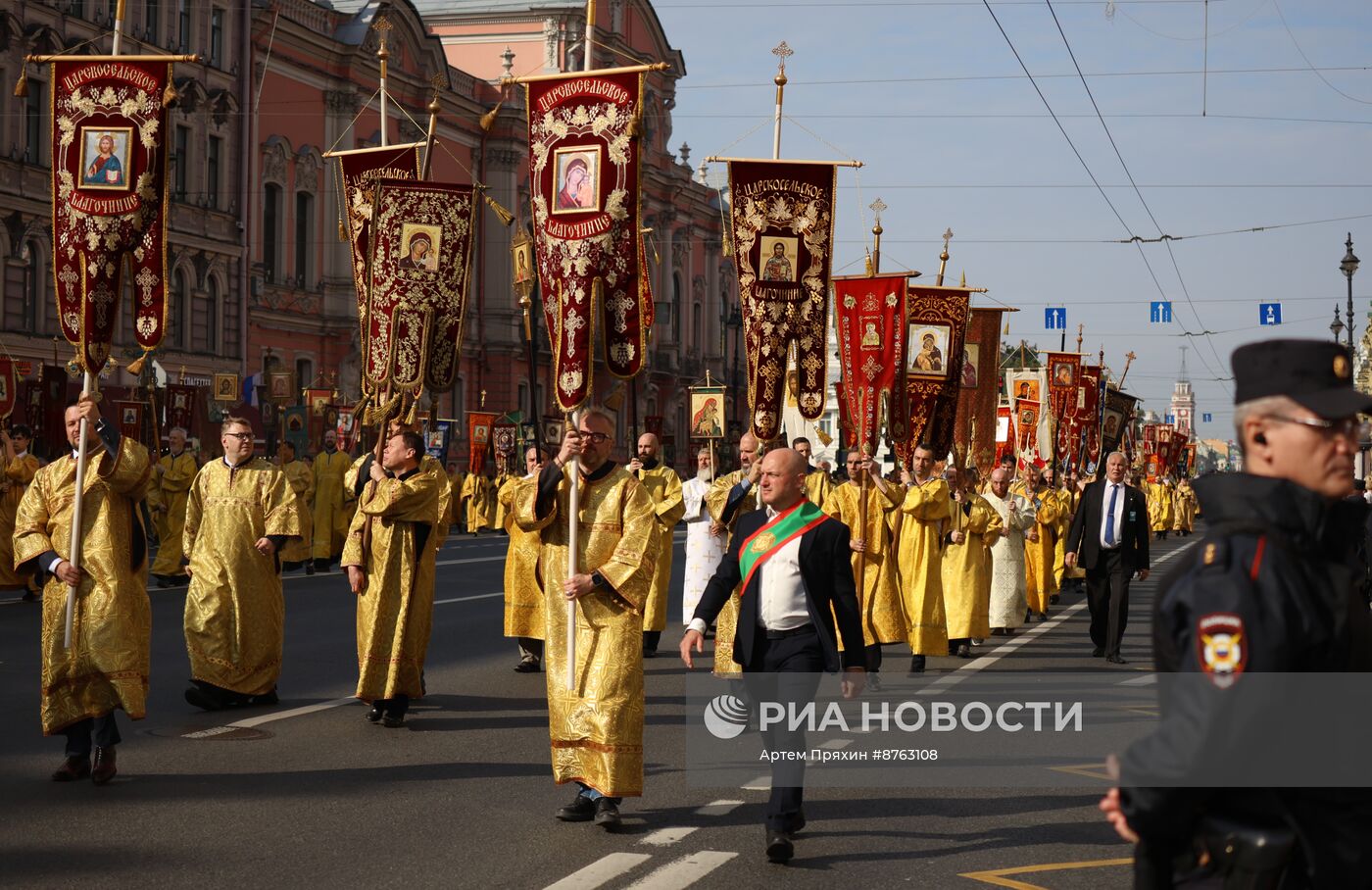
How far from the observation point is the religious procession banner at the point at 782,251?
13930mm

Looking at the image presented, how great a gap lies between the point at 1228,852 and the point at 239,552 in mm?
8306

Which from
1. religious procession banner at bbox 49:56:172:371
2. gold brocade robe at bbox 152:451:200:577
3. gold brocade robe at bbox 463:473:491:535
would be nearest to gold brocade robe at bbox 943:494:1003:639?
religious procession banner at bbox 49:56:172:371

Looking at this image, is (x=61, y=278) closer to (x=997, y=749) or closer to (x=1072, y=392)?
(x=997, y=749)

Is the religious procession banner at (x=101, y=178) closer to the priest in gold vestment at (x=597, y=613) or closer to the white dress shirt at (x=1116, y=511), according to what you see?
the priest in gold vestment at (x=597, y=613)

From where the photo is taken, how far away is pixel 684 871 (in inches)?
254

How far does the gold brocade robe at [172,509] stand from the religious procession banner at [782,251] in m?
9.61

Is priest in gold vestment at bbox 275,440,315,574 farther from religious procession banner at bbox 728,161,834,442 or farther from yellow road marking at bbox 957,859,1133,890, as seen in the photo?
yellow road marking at bbox 957,859,1133,890

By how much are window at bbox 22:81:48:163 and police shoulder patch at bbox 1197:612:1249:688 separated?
3408 cm

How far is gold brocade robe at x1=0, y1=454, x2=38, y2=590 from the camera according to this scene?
1773 centimetres

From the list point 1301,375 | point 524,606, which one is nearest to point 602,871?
point 1301,375

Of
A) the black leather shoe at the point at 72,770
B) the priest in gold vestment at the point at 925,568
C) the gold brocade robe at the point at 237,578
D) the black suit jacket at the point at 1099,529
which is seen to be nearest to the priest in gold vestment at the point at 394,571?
the gold brocade robe at the point at 237,578

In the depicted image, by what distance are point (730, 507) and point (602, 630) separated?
3.65 meters

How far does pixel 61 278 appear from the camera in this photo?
955 cm

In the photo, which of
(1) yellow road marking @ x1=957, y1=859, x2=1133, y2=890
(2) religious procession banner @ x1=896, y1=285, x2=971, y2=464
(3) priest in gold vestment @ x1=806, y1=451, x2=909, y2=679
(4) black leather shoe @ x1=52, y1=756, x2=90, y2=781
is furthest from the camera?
(2) religious procession banner @ x1=896, y1=285, x2=971, y2=464
